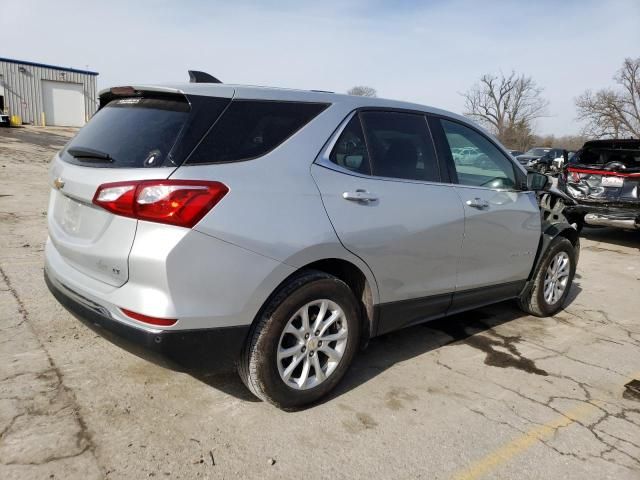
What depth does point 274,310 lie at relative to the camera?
2674 mm

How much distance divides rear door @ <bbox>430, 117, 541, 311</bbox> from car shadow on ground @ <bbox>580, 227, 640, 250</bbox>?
5.95m

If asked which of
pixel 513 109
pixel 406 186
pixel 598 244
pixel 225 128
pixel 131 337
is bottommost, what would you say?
pixel 598 244

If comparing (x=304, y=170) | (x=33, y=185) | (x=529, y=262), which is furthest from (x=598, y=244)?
(x=33, y=185)

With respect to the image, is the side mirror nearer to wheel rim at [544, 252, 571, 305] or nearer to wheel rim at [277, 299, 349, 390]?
wheel rim at [544, 252, 571, 305]

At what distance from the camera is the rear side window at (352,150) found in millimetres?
3018

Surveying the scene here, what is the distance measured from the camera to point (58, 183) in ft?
9.54

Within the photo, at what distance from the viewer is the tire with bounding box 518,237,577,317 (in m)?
4.65

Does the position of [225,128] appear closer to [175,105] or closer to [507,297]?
[175,105]

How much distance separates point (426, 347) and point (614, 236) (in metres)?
7.96

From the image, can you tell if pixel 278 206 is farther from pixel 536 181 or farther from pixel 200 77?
pixel 536 181

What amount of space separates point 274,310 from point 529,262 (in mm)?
2763

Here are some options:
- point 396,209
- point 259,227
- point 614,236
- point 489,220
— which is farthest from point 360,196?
point 614,236

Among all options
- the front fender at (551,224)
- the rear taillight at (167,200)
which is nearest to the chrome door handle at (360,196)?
the rear taillight at (167,200)

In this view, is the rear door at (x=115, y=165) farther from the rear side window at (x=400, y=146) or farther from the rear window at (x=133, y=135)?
the rear side window at (x=400, y=146)
